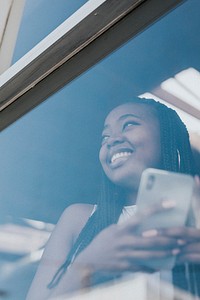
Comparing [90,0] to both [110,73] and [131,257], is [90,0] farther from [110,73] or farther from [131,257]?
[131,257]

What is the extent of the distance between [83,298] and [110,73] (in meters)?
0.57

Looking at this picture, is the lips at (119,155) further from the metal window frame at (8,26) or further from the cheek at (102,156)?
the metal window frame at (8,26)

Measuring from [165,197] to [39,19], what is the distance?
0.92 metres

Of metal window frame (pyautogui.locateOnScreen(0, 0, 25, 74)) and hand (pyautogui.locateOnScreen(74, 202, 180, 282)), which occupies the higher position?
metal window frame (pyautogui.locateOnScreen(0, 0, 25, 74))

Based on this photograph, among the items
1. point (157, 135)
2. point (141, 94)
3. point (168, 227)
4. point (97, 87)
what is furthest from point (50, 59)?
point (168, 227)

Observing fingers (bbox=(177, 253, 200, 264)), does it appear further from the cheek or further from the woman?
the cheek

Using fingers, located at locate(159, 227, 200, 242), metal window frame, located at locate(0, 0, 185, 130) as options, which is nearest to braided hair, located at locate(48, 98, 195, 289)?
fingers, located at locate(159, 227, 200, 242)

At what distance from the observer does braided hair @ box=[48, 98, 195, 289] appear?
0.72 metres

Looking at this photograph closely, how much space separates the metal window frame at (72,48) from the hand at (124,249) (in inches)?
19.3

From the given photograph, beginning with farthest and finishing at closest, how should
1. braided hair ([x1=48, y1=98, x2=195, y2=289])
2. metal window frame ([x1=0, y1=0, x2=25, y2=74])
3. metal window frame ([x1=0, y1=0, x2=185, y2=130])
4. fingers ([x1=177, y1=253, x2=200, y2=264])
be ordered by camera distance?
metal window frame ([x1=0, y1=0, x2=25, y2=74]) < metal window frame ([x1=0, y1=0, x2=185, y2=130]) < braided hair ([x1=48, y1=98, x2=195, y2=289]) < fingers ([x1=177, y1=253, x2=200, y2=264])

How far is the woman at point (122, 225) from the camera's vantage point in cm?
66

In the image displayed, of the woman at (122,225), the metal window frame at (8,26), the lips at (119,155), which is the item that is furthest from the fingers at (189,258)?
the metal window frame at (8,26)

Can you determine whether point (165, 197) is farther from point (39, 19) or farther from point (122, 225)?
point (39, 19)

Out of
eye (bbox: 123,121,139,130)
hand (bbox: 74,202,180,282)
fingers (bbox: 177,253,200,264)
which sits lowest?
fingers (bbox: 177,253,200,264)
